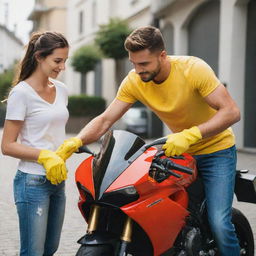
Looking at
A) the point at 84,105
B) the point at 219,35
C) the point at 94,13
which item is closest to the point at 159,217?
the point at 219,35

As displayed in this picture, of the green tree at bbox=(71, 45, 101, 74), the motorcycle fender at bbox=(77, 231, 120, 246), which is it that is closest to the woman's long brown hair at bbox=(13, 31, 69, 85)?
the motorcycle fender at bbox=(77, 231, 120, 246)

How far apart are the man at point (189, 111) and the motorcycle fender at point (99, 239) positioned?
53cm

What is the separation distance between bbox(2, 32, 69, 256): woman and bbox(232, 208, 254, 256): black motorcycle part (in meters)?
1.34

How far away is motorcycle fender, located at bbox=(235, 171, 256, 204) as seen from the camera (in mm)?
3745

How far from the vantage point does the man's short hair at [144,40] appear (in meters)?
3.16

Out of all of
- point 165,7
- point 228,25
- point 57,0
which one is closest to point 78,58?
point 165,7

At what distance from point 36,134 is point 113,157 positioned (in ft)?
1.80

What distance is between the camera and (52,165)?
305 centimetres

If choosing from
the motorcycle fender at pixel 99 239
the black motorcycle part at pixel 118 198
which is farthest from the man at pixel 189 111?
the motorcycle fender at pixel 99 239

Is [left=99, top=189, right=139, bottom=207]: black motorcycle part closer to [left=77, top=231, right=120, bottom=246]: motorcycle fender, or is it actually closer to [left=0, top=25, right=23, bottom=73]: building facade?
[left=77, top=231, right=120, bottom=246]: motorcycle fender

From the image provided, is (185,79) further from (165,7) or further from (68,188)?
(165,7)

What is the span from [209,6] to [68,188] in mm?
9602

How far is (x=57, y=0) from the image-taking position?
41844mm


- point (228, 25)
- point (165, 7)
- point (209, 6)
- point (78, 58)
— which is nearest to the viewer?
point (228, 25)
